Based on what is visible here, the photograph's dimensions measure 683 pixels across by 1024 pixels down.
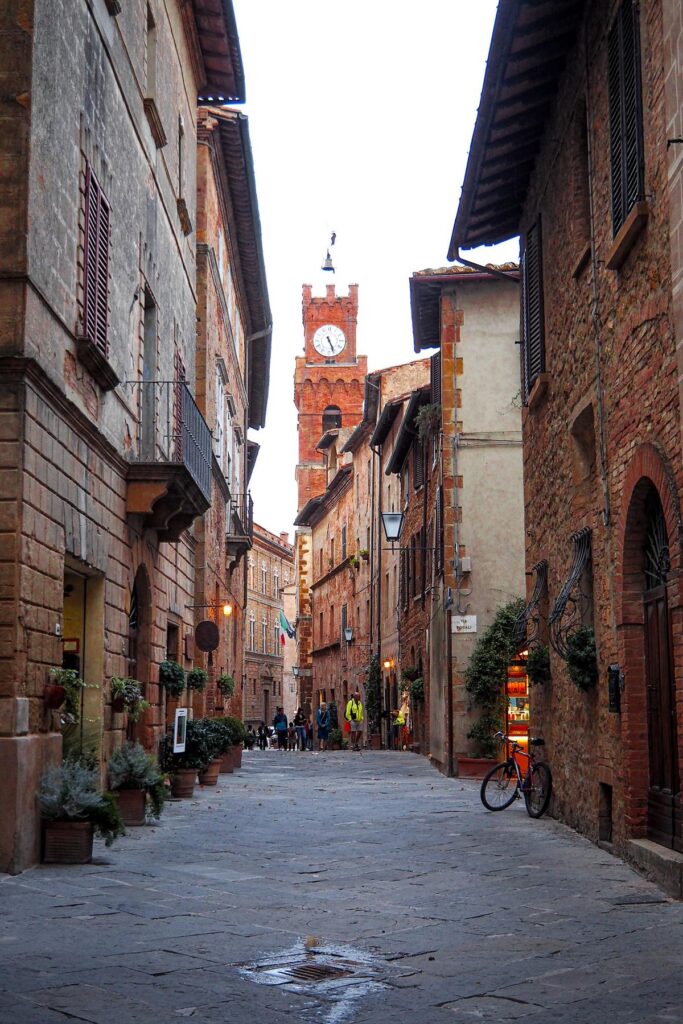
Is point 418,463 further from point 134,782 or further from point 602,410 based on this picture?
point 602,410

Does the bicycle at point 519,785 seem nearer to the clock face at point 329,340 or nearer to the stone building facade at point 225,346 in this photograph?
the stone building facade at point 225,346

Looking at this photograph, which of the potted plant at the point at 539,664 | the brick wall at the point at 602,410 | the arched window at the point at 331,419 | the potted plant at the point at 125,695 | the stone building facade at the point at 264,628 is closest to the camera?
the brick wall at the point at 602,410

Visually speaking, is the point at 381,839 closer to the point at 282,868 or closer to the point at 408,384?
the point at 282,868

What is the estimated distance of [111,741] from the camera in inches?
515

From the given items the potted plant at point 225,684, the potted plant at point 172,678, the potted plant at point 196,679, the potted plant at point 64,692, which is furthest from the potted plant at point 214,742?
the potted plant at point 64,692

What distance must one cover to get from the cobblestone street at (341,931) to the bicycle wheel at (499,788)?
2387 millimetres

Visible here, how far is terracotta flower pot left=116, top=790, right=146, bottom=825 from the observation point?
1291 centimetres

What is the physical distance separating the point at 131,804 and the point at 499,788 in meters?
4.79

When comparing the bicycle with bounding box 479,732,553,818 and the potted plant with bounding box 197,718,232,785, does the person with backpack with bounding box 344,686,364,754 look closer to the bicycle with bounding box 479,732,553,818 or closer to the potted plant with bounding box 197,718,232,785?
the potted plant with bounding box 197,718,232,785

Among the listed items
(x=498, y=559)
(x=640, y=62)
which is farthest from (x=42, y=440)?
(x=498, y=559)


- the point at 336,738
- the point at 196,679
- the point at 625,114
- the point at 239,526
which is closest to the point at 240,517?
the point at 239,526

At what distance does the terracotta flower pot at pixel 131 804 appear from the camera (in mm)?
12906

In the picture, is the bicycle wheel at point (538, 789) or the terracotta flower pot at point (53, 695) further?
the bicycle wheel at point (538, 789)

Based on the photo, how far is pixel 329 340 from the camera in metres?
77.8
